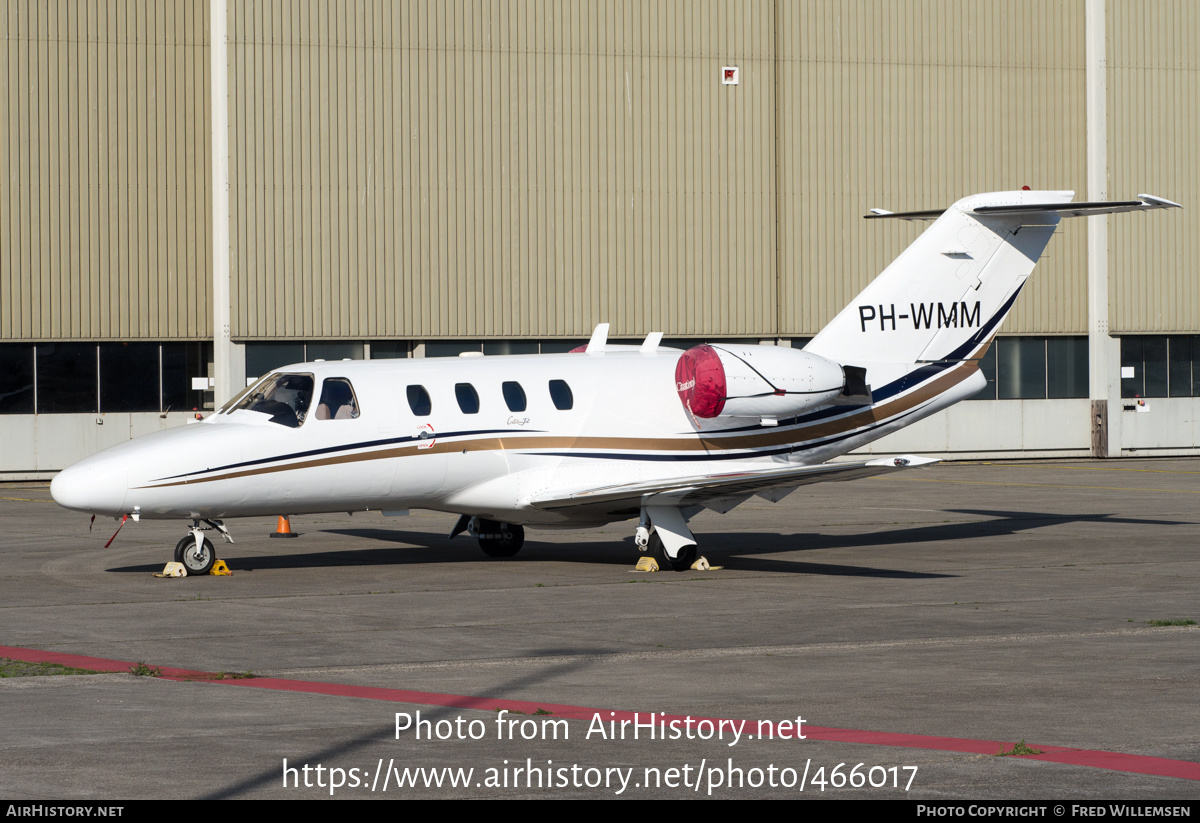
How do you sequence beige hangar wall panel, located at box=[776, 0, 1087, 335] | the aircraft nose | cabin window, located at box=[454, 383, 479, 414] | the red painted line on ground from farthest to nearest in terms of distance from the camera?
beige hangar wall panel, located at box=[776, 0, 1087, 335] → cabin window, located at box=[454, 383, 479, 414] → the aircraft nose → the red painted line on ground

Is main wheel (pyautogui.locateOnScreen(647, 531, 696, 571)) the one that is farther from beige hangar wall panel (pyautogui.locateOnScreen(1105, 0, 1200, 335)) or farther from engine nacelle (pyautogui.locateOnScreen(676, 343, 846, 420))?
beige hangar wall panel (pyautogui.locateOnScreen(1105, 0, 1200, 335))

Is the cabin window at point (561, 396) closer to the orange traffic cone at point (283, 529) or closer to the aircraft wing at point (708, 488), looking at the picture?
the aircraft wing at point (708, 488)

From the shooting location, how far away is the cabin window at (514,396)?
20.0m

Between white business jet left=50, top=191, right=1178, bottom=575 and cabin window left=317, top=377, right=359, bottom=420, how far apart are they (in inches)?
0.9

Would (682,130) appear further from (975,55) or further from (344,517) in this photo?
(344,517)

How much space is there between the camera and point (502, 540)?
21641mm

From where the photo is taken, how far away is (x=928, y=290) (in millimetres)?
22547

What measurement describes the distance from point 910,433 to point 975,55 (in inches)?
452

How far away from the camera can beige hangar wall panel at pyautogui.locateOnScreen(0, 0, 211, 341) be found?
127 feet

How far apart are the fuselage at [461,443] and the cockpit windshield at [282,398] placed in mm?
63

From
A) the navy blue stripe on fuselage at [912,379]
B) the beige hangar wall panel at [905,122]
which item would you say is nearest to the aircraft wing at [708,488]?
the navy blue stripe on fuselage at [912,379]

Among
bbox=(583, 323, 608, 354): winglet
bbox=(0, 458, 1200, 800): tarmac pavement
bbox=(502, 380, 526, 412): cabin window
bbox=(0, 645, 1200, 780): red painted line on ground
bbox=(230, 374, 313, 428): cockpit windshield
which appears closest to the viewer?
bbox=(0, 458, 1200, 800): tarmac pavement


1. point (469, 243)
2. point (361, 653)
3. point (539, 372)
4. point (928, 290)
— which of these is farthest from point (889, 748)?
point (469, 243)

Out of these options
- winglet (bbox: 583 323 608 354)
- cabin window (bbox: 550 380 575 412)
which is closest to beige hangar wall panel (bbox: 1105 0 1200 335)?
winglet (bbox: 583 323 608 354)
